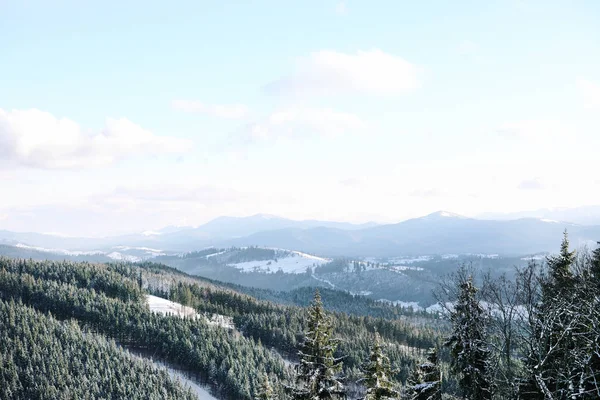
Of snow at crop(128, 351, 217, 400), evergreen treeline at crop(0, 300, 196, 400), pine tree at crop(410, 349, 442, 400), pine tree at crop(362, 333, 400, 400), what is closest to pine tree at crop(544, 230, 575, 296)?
pine tree at crop(410, 349, 442, 400)

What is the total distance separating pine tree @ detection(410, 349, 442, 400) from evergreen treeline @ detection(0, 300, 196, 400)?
91.5 m

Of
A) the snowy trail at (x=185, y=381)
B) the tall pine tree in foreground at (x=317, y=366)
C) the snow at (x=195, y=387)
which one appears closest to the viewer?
the tall pine tree in foreground at (x=317, y=366)

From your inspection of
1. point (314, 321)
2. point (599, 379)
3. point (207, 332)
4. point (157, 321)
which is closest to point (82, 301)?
point (157, 321)

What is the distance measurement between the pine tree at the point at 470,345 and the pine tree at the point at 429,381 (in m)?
1.71

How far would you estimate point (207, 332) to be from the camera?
14800 centimetres

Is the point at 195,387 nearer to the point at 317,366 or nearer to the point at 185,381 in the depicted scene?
the point at 185,381

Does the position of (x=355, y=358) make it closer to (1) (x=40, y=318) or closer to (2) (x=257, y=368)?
(2) (x=257, y=368)

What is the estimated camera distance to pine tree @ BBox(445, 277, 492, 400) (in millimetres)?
31828

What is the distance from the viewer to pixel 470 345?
32.0 metres

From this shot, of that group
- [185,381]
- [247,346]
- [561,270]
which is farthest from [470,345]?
[185,381]

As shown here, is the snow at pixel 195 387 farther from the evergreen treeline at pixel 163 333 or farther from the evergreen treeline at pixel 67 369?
the evergreen treeline at pixel 67 369

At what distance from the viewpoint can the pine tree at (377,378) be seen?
28547 millimetres

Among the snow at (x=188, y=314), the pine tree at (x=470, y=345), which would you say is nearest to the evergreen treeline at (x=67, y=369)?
the snow at (x=188, y=314)

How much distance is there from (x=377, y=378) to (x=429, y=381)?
5.87m
